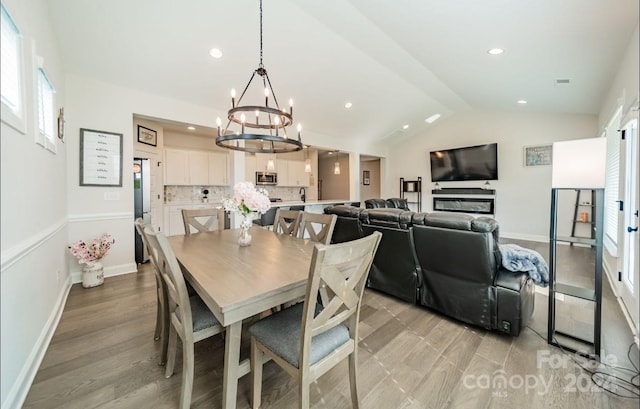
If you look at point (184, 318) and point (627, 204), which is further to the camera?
point (627, 204)

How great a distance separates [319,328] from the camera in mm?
1212

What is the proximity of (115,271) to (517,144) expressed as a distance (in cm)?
817

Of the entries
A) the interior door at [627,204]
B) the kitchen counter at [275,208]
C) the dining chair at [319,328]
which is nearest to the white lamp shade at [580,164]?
the interior door at [627,204]

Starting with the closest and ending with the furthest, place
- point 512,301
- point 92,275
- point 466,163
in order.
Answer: point 512,301 → point 92,275 → point 466,163

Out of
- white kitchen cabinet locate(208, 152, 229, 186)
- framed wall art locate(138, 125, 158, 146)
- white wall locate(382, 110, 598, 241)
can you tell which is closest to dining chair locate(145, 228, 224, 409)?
framed wall art locate(138, 125, 158, 146)

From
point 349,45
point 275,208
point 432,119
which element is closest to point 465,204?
point 432,119

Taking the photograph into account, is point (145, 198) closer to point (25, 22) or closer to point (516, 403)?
point (25, 22)

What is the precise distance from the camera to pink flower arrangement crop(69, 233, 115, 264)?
122 inches

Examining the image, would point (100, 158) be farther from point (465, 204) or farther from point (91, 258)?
point (465, 204)

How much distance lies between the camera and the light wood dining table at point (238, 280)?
1.17m

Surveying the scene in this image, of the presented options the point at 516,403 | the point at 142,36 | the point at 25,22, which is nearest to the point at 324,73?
the point at 142,36

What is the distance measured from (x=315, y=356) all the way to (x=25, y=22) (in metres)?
2.89

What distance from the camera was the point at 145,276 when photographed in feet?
11.7

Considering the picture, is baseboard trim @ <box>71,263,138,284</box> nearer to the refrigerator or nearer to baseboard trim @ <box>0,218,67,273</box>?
the refrigerator
